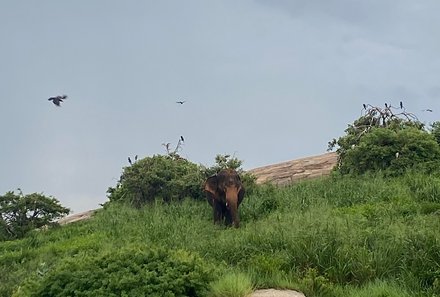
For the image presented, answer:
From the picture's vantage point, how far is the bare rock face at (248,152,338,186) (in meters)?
25.9

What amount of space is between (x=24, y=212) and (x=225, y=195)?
6005 millimetres

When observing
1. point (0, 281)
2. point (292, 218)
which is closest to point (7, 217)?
point (0, 281)

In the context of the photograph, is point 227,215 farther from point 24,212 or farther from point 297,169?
point 297,169

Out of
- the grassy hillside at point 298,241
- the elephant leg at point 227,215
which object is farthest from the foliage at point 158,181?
the elephant leg at point 227,215

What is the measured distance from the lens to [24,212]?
19.7 m

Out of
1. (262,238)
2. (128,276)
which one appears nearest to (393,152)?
(262,238)

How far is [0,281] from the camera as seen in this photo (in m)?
12.3

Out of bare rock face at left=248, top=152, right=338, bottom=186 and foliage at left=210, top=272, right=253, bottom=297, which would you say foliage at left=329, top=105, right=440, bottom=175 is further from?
foliage at left=210, top=272, right=253, bottom=297

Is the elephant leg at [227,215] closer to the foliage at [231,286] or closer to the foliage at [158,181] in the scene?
the foliage at [158,181]

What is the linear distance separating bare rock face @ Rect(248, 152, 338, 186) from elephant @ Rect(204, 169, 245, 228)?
23.8 ft

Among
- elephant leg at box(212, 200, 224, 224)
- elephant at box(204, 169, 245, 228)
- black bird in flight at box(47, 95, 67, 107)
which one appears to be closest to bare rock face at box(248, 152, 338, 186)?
elephant at box(204, 169, 245, 228)

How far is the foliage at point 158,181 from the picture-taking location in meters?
20.8

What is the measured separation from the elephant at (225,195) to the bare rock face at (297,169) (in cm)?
726

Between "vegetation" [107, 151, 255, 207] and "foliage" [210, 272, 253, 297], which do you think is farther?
"vegetation" [107, 151, 255, 207]
